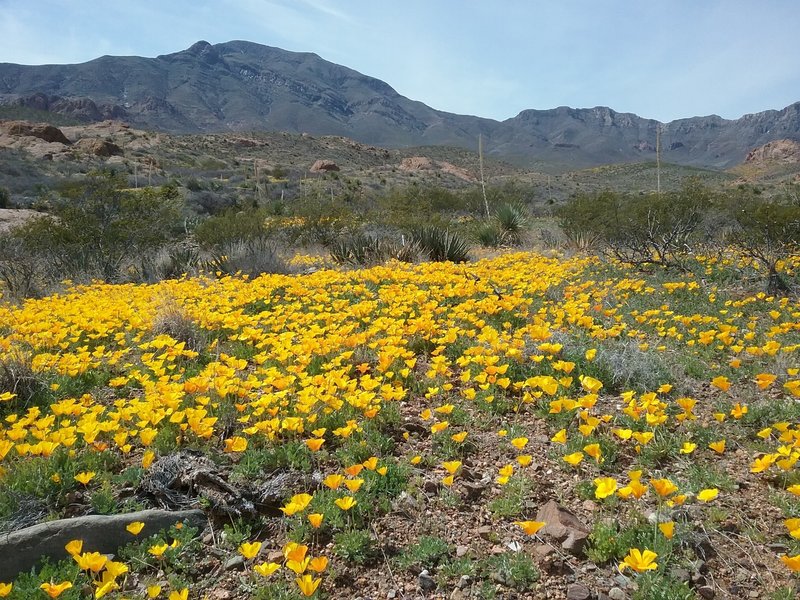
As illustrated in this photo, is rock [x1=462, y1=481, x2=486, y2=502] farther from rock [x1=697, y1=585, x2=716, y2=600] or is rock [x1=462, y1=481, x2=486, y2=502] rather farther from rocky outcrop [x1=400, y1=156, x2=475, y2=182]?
rocky outcrop [x1=400, y1=156, x2=475, y2=182]

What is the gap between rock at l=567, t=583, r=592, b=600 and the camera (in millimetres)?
2322

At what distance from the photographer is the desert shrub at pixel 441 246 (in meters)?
11.7

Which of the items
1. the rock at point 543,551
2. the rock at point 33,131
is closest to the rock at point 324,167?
the rock at point 33,131

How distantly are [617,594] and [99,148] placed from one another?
5042 centimetres

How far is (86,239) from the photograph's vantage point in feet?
34.4

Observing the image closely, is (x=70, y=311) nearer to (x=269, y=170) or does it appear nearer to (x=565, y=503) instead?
(x=565, y=503)

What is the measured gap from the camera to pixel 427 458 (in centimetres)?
344

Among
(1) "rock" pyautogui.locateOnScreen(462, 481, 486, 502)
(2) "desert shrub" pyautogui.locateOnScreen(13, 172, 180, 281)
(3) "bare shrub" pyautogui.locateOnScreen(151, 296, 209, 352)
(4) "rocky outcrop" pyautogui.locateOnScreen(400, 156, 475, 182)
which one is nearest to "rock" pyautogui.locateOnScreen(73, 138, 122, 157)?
(4) "rocky outcrop" pyautogui.locateOnScreen(400, 156, 475, 182)

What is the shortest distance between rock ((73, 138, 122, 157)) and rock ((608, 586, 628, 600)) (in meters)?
49.3

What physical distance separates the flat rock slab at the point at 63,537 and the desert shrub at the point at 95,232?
8.77 metres

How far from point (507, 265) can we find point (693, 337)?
470cm

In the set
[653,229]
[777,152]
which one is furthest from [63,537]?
[777,152]

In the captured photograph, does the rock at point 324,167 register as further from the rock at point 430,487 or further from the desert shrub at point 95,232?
the rock at point 430,487

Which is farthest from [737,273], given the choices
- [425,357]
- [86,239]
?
[86,239]
